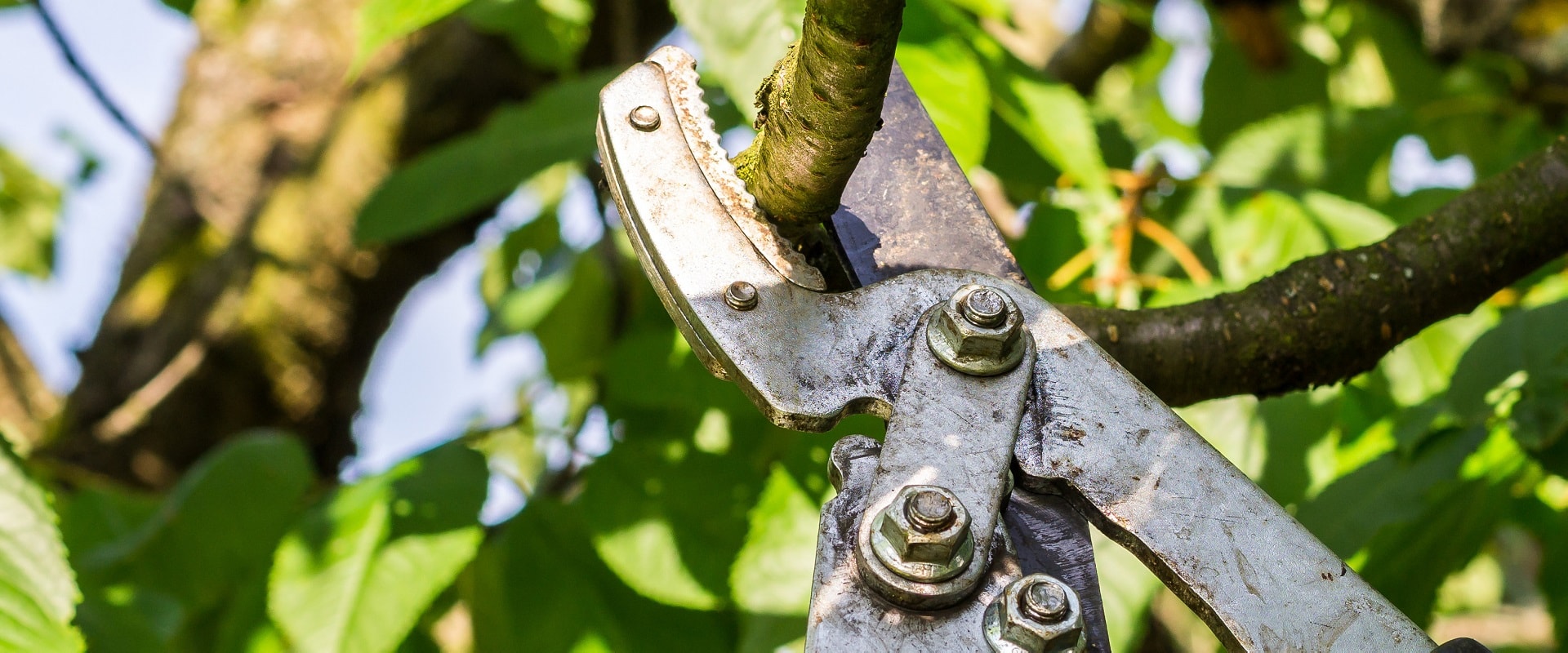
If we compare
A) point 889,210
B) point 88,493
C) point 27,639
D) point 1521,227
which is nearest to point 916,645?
point 889,210

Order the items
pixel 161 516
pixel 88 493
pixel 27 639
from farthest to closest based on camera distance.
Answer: pixel 88 493 → pixel 161 516 → pixel 27 639

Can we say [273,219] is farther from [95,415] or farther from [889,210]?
[889,210]

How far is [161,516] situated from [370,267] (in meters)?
0.96

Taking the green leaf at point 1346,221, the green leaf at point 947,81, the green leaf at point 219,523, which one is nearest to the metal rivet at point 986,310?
the green leaf at point 947,81

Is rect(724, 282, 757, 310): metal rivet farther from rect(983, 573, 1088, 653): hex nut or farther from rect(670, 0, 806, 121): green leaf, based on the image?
rect(670, 0, 806, 121): green leaf

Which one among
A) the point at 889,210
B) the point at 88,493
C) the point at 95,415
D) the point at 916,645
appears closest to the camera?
the point at 916,645

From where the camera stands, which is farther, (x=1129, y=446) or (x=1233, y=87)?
(x=1233, y=87)

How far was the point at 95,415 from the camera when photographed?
2477mm

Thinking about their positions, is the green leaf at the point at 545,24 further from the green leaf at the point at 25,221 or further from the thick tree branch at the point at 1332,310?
the green leaf at the point at 25,221

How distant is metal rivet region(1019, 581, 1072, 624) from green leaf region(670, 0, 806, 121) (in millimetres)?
663

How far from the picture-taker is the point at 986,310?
82cm

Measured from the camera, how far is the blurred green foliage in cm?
127

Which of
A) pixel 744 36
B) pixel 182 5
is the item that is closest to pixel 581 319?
pixel 182 5

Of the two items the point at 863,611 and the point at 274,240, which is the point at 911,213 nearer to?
the point at 863,611
